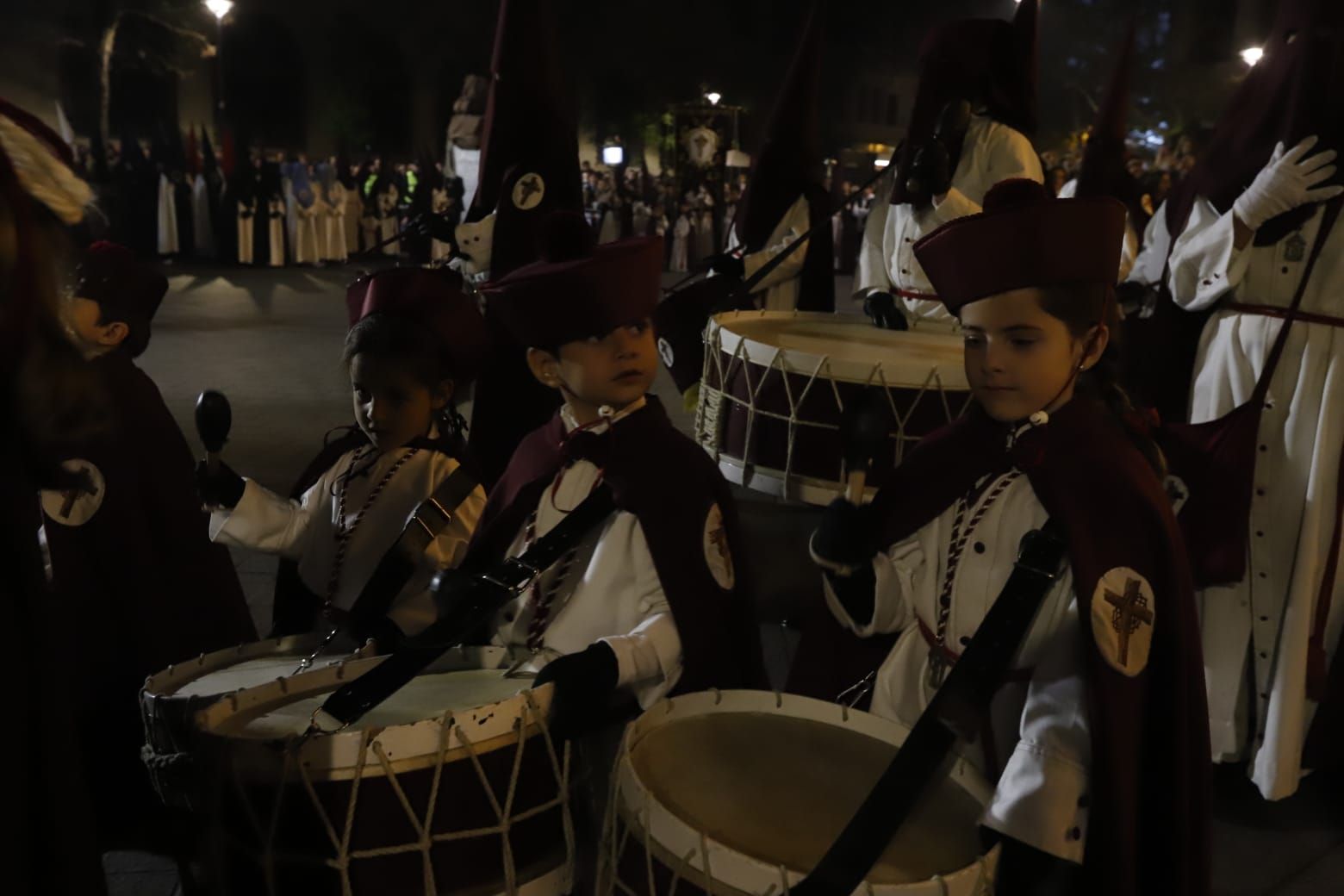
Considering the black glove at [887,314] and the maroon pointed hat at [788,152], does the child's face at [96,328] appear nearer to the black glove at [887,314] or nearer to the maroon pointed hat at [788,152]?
the black glove at [887,314]

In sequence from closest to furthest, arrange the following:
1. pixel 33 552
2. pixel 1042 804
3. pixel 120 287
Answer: pixel 33 552 < pixel 1042 804 < pixel 120 287

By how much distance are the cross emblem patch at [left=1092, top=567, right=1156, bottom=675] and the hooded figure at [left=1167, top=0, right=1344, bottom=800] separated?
1287mm

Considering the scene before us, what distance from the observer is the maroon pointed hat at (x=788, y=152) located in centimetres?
559

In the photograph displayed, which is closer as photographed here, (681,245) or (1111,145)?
(1111,145)

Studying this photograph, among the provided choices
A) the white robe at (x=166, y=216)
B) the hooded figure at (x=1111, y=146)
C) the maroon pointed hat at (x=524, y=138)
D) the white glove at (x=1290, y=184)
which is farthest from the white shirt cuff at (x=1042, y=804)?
the white robe at (x=166, y=216)

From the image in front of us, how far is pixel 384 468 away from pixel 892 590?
1.37 meters

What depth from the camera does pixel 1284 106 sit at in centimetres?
295

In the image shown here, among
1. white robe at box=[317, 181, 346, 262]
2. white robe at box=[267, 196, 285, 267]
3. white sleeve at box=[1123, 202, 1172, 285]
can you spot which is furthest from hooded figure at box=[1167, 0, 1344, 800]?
white robe at box=[317, 181, 346, 262]

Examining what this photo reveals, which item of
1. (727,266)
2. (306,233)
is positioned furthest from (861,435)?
(306,233)

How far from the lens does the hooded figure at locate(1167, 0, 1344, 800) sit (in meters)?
2.89

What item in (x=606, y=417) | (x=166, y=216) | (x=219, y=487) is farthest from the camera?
(x=166, y=216)

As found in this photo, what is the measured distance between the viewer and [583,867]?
2.09 meters

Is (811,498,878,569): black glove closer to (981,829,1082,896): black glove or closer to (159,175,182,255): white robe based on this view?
(981,829,1082,896): black glove

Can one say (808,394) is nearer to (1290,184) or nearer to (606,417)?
(606,417)
